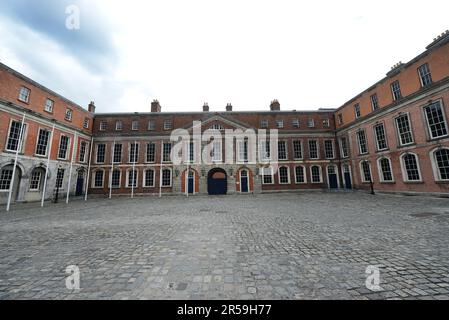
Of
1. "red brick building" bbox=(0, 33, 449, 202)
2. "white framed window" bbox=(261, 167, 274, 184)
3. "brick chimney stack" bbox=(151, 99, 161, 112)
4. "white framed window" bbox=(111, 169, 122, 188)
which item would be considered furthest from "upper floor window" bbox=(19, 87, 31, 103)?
"white framed window" bbox=(261, 167, 274, 184)

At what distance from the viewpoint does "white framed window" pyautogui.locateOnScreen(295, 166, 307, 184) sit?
85.7 ft

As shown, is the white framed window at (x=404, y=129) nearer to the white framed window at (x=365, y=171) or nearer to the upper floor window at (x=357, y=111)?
the white framed window at (x=365, y=171)

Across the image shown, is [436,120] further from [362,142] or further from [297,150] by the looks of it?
[297,150]

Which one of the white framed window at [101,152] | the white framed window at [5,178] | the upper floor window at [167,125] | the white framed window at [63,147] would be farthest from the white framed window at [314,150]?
the white framed window at [5,178]

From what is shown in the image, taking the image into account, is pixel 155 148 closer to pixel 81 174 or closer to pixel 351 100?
A: pixel 81 174

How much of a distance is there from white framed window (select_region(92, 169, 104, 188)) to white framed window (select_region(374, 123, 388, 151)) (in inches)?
1362

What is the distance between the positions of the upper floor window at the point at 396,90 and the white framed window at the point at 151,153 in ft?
94.2

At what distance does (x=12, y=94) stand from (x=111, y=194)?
1389cm

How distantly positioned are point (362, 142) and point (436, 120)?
24.6ft

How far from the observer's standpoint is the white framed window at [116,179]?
82.5 ft

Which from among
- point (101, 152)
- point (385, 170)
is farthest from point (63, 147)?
point (385, 170)

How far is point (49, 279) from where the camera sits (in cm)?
340

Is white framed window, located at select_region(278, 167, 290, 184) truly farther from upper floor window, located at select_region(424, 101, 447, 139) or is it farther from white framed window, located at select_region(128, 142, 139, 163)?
white framed window, located at select_region(128, 142, 139, 163)
